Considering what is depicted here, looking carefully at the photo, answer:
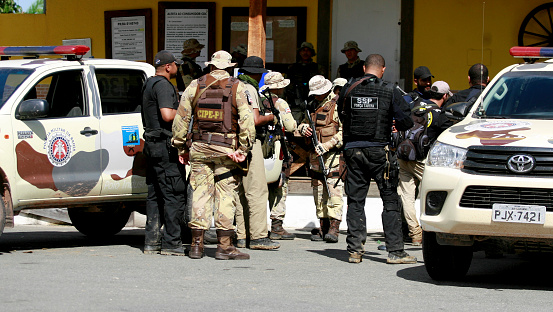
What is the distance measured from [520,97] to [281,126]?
294 centimetres

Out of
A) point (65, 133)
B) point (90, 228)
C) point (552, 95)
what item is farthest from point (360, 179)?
point (90, 228)

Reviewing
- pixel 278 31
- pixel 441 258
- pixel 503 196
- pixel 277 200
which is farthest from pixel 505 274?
pixel 278 31

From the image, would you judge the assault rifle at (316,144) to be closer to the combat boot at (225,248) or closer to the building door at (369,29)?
the combat boot at (225,248)

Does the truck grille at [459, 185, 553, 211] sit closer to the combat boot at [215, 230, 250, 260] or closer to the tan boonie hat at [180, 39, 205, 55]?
the combat boot at [215, 230, 250, 260]

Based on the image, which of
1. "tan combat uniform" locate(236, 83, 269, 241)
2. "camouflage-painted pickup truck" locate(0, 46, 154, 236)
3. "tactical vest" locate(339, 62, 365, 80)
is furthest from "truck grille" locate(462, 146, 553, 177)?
"tactical vest" locate(339, 62, 365, 80)

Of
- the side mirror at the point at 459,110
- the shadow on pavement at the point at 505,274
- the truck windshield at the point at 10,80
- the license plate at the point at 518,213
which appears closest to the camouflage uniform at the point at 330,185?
the shadow on pavement at the point at 505,274

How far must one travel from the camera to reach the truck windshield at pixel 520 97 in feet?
24.6

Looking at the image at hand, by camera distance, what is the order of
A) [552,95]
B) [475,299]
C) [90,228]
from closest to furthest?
[475,299]
[552,95]
[90,228]

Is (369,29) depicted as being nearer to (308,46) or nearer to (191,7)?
(308,46)

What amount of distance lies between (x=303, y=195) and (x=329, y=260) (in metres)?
3.85

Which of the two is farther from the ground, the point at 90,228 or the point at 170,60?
the point at 170,60

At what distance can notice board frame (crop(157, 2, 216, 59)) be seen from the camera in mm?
14820

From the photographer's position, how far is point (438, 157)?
694cm

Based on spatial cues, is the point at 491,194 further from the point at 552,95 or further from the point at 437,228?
the point at 552,95
